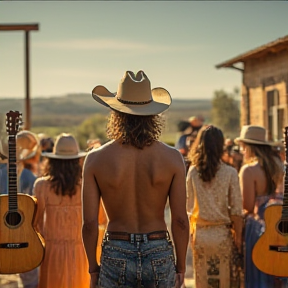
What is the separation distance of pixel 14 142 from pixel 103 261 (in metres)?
1.99

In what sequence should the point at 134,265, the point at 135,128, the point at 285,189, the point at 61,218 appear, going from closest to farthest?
the point at 134,265 → the point at 135,128 → the point at 285,189 → the point at 61,218

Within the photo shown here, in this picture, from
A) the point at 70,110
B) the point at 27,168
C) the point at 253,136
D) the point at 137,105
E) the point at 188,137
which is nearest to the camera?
the point at 137,105

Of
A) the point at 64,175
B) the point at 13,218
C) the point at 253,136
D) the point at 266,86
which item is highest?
the point at 266,86

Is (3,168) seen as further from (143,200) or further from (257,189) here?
(143,200)

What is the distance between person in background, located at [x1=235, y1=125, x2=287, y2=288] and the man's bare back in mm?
2599

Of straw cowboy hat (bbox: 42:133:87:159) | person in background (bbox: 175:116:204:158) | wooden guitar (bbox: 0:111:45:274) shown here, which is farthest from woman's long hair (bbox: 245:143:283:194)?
person in background (bbox: 175:116:204:158)

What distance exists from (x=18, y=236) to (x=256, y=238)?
219cm

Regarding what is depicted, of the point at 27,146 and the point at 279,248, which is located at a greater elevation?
the point at 27,146

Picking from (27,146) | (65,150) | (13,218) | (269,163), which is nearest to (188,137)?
(27,146)

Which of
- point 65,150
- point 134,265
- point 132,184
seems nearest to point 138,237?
point 134,265

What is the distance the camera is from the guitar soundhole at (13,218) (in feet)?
19.7

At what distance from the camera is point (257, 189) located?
22.3 ft

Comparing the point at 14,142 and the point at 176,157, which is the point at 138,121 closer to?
the point at 176,157

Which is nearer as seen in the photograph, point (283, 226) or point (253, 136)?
point (283, 226)
